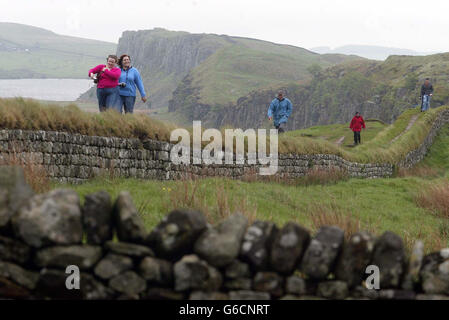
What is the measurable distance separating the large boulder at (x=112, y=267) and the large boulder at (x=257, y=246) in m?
0.79

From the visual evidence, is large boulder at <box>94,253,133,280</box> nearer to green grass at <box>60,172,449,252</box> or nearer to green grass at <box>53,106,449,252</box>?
green grass at <box>60,172,449,252</box>

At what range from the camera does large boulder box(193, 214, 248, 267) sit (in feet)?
11.0

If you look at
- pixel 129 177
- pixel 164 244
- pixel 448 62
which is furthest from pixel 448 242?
pixel 448 62

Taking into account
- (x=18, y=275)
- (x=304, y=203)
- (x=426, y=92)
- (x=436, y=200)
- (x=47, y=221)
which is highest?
(x=426, y=92)

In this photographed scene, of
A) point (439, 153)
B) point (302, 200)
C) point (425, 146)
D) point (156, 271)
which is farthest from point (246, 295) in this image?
point (439, 153)

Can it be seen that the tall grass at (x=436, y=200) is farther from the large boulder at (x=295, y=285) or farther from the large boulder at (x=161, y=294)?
the large boulder at (x=161, y=294)

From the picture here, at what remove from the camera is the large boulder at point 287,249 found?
342cm

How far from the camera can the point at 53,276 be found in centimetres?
327

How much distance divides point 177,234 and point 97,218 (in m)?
0.57

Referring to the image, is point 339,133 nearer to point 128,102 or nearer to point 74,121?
point 128,102

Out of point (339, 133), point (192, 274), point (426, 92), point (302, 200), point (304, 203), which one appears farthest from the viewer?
point (339, 133)

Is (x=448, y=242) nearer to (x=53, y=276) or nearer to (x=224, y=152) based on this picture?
(x=224, y=152)

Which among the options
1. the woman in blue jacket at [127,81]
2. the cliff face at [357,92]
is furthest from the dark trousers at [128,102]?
the cliff face at [357,92]

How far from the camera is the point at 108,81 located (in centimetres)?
1230
